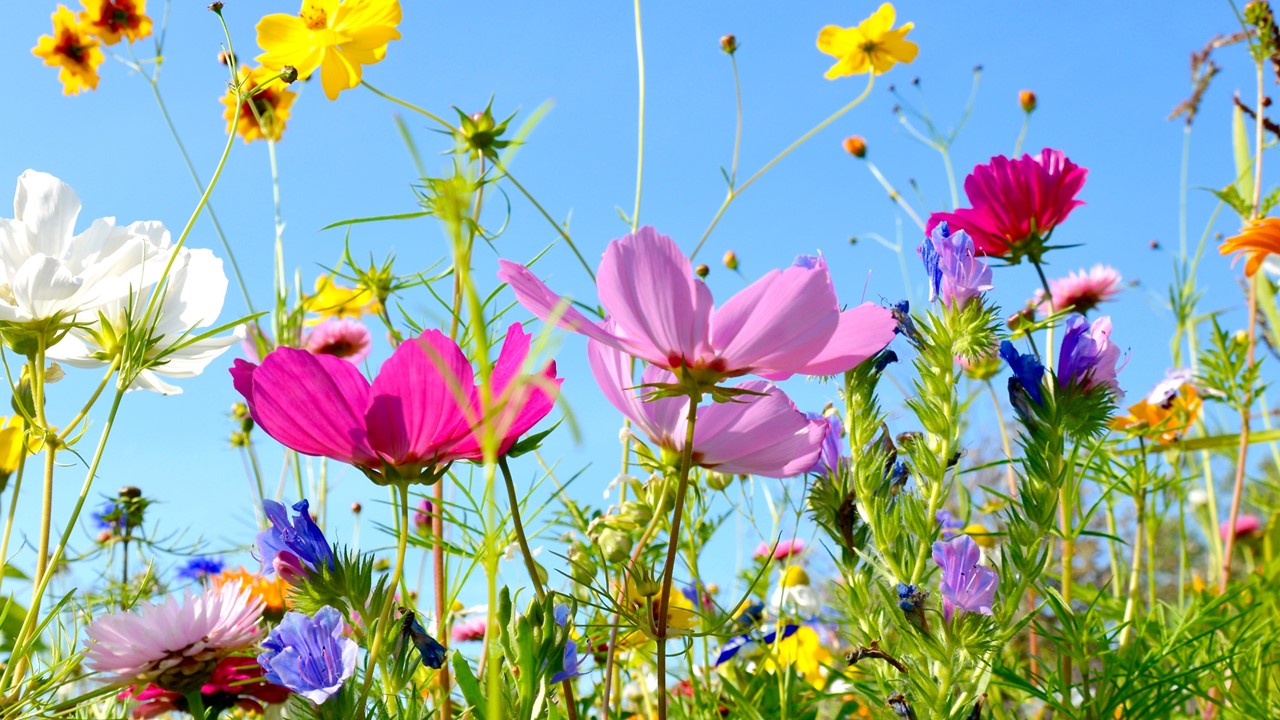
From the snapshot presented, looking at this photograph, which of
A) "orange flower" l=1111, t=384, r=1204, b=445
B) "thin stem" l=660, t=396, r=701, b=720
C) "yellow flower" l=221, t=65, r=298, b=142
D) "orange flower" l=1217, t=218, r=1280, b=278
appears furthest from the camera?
"yellow flower" l=221, t=65, r=298, b=142

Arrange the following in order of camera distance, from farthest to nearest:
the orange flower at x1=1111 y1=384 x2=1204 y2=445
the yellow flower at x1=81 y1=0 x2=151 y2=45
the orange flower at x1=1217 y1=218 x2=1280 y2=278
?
1. the yellow flower at x1=81 y1=0 x2=151 y2=45
2. the orange flower at x1=1111 y1=384 x2=1204 y2=445
3. the orange flower at x1=1217 y1=218 x2=1280 y2=278

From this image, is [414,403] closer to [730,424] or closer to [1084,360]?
[730,424]

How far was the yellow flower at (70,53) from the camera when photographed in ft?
6.92

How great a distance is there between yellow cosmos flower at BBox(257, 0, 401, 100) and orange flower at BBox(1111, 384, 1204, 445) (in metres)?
0.84

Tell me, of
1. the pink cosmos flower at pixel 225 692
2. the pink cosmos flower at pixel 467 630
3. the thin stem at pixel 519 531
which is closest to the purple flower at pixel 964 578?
the thin stem at pixel 519 531

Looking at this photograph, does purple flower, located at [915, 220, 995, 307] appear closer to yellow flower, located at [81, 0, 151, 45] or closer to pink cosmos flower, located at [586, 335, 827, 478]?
pink cosmos flower, located at [586, 335, 827, 478]

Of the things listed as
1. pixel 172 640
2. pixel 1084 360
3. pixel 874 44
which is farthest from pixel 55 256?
pixel 874 44

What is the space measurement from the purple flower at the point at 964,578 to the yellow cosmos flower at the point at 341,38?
669 mm

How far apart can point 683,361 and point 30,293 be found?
41 centimetres

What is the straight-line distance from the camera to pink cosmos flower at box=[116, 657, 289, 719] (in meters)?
0.65

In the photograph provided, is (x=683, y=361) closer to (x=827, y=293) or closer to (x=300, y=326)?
(x=827, y=293)

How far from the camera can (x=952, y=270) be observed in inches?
24.2

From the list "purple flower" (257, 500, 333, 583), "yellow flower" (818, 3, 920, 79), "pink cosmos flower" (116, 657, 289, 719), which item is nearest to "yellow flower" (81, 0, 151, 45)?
"yellow flower" (818, 3, 920, 79)

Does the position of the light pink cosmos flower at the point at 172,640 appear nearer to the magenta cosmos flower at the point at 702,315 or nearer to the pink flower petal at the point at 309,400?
the pink flower petal at the point at 309,400
